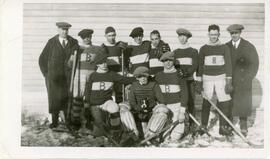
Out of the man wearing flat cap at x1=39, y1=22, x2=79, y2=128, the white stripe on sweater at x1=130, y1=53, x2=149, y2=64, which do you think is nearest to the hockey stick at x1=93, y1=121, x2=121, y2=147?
the man wearing flat cap at x1=39, y1=22, x2=79, y2=128

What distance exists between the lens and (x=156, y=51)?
139 centimetres

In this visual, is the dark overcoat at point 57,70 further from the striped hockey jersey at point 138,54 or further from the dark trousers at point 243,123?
the dark trousers at point 243,123

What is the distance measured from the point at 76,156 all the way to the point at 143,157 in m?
0.20

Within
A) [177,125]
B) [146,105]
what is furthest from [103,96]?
[177,125]

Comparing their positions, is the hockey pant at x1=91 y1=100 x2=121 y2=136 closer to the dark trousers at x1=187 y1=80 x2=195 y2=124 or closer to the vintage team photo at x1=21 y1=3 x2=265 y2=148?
the vintage team photo at x1=21 y1=3 x2=265 y2=148

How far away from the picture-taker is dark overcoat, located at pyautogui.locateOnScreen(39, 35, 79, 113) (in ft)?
4.55

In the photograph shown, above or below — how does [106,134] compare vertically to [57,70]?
below

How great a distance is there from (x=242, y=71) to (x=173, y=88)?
0.69 feet

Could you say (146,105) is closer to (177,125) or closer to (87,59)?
(177,125)

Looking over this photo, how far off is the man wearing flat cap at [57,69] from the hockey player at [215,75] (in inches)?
15.1

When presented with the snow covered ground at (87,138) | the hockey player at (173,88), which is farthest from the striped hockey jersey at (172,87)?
the snow covered ground at (87,138)

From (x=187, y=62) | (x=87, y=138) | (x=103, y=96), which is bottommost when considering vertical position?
(x=87, y=138)

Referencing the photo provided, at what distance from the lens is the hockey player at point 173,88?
138cm

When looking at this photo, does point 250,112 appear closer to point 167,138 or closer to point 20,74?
point 167,138
